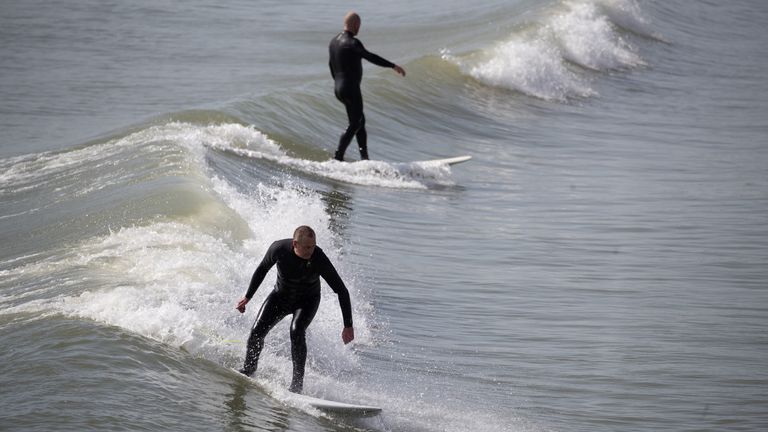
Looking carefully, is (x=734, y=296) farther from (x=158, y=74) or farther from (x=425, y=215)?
(x=158, y=74)

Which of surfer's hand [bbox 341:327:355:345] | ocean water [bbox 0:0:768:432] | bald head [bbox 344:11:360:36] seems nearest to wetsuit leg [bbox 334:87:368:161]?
ocean water [bbox 0:0:768:432]

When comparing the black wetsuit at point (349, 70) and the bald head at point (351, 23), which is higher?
the bald head at point (351, 23)

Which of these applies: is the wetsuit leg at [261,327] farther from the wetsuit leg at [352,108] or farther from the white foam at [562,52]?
the white foam at [562,52]

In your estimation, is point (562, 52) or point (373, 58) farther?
point (562, 52)

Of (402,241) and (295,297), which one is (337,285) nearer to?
(295,297)

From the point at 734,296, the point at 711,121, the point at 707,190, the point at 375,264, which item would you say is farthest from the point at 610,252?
the point at 711,121

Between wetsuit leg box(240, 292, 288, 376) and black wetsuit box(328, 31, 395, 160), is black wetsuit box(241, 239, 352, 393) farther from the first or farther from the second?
black wetsuit box(328, 31, 395, 160)

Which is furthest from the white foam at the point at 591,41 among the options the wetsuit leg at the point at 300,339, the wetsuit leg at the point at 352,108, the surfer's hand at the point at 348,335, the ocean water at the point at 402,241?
the surfer's hand at the point at 348,335

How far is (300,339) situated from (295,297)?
13.0 inches

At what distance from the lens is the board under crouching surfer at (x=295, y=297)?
8.05m

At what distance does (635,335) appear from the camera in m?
9.84

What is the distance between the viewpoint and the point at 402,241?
1291cm

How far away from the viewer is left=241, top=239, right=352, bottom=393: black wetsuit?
26.5ft

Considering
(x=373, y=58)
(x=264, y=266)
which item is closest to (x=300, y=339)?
(x=264, y=266)
